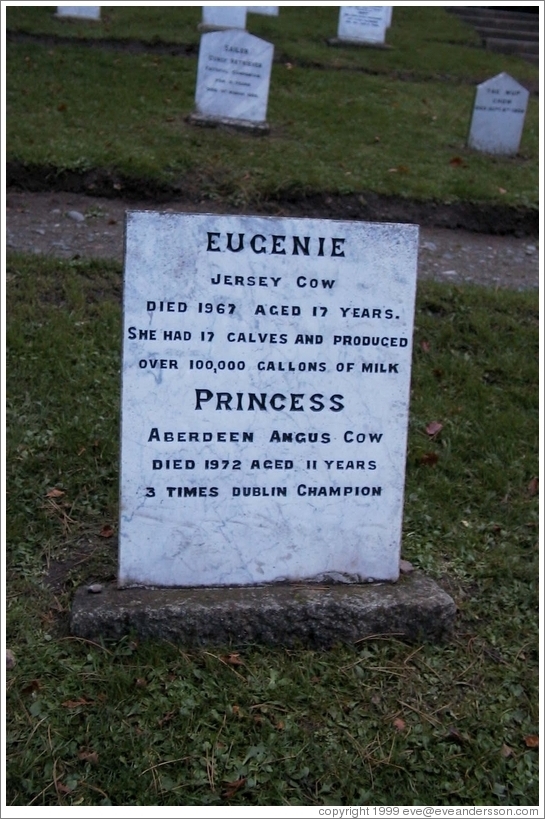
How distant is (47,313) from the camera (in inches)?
198

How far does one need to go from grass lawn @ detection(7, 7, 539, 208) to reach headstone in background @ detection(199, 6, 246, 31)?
40 cm

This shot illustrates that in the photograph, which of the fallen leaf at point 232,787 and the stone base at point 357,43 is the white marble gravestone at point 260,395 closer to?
the fallen leaf at point 232,787

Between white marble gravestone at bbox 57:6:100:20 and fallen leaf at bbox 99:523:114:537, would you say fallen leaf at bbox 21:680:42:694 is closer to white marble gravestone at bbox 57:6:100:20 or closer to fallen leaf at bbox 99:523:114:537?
fallen leaf at bbox 99:523:114:537

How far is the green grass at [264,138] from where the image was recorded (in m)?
7.01

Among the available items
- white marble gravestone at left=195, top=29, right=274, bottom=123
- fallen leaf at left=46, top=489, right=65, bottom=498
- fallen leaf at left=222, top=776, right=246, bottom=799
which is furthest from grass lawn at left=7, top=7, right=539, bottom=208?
fallen leaf at left=222, top=776, right=246, bottom=799

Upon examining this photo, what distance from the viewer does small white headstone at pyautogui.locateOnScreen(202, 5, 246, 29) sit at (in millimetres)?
12414

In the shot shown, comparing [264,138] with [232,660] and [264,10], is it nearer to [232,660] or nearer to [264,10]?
[232,660]

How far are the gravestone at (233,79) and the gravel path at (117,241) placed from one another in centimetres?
242

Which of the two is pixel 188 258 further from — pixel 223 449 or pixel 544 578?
pixel 544 578

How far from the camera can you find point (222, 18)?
12586 millimetres

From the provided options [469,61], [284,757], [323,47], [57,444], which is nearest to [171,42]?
[323,47]

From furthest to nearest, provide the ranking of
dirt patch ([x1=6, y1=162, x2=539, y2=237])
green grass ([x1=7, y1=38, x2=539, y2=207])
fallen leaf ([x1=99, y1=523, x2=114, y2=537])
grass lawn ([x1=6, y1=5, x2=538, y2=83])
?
grass lawn ([x1=6, y1=5, x2=538, y2=83])
green grass ([x1=7, y1=38, x2=539, y2=207])
dirt patch ([x1=6, y1=162, x2=539, y2=237])
fallen leaf ([x1=99, y1=523, x2=114, y2=537])

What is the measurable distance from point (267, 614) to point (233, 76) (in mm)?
7112

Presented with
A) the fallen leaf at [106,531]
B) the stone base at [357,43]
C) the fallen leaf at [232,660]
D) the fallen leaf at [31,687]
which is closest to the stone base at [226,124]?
the stone base at [357,43]
